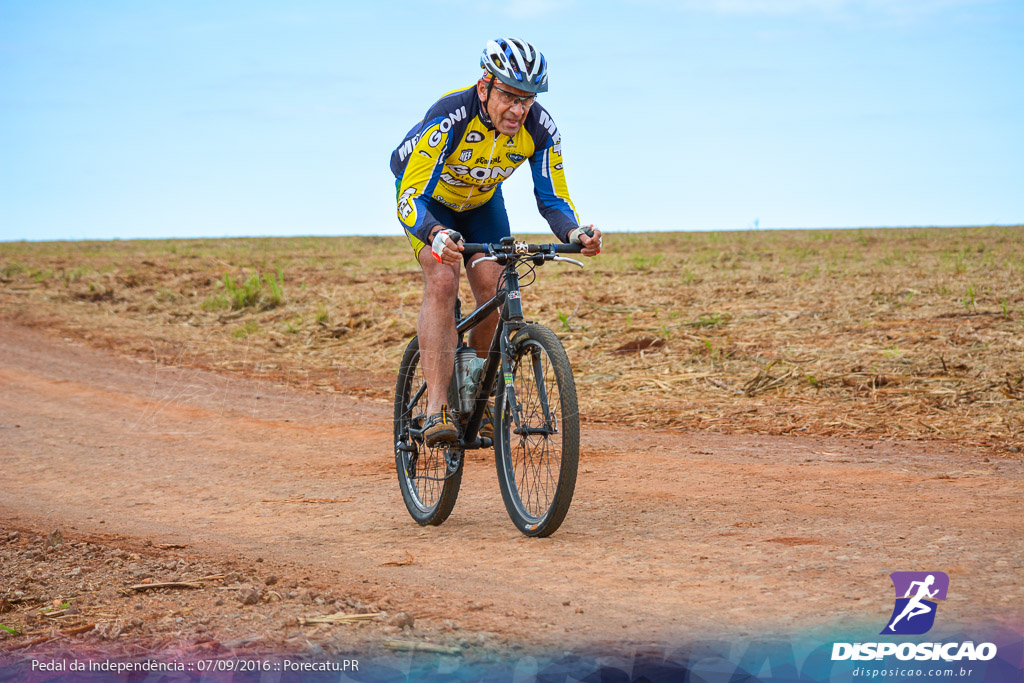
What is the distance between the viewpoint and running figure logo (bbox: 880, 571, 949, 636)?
3.54 m

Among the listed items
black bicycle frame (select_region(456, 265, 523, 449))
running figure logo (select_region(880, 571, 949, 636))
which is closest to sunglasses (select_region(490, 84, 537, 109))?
black bicycle frame (select_region(456, 265, 523, 449))

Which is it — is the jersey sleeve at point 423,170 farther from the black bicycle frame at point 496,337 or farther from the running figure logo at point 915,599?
the running figure logo at point 915,599

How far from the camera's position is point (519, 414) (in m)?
5.12

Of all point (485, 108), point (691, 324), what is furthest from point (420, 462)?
point (691, 324)

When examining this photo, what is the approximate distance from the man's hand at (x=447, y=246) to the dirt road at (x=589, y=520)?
1.56 m

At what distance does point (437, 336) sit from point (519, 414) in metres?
0.85

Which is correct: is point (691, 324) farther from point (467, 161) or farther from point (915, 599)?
point (915, 599)

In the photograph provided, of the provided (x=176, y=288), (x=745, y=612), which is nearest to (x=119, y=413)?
(x=745, y=612)

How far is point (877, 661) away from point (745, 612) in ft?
1.95

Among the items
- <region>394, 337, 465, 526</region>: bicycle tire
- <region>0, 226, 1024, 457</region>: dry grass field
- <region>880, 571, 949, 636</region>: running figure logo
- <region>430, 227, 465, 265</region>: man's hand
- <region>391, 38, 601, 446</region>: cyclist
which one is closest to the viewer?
Answer: <region>880, 571, 949, 636</region>: running figure logo

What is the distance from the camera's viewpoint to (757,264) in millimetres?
19203

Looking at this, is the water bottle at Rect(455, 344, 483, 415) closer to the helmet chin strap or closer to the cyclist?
the cyclist

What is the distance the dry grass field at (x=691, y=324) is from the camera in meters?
9.13

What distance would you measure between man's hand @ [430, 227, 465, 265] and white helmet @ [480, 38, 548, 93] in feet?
3.08
